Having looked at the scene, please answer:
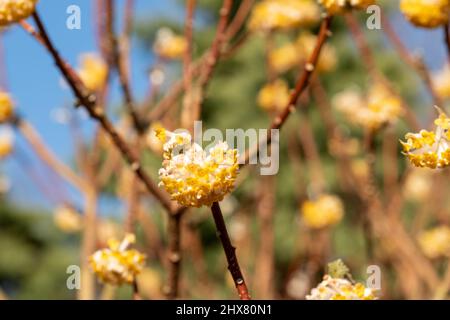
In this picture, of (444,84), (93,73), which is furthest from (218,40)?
(444,84)

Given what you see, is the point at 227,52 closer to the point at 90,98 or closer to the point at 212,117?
the point at 90,98

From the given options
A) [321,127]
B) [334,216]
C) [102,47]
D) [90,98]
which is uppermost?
[321,127]

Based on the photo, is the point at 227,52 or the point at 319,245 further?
the point at 319,245

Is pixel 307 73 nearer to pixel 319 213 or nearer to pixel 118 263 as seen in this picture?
pixel 118 263

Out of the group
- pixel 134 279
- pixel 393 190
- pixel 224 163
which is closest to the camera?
pixel 224 163

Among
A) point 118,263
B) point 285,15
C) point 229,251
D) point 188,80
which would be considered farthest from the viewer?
point 285,15

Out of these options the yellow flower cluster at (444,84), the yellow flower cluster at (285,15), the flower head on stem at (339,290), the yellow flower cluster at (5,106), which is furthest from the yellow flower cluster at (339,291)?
the yellow flower cluster at (444,84)

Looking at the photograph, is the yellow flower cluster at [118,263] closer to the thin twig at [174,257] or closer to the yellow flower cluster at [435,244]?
the thin twig at [174,257]

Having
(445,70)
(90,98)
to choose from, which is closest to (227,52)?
(90,98)
